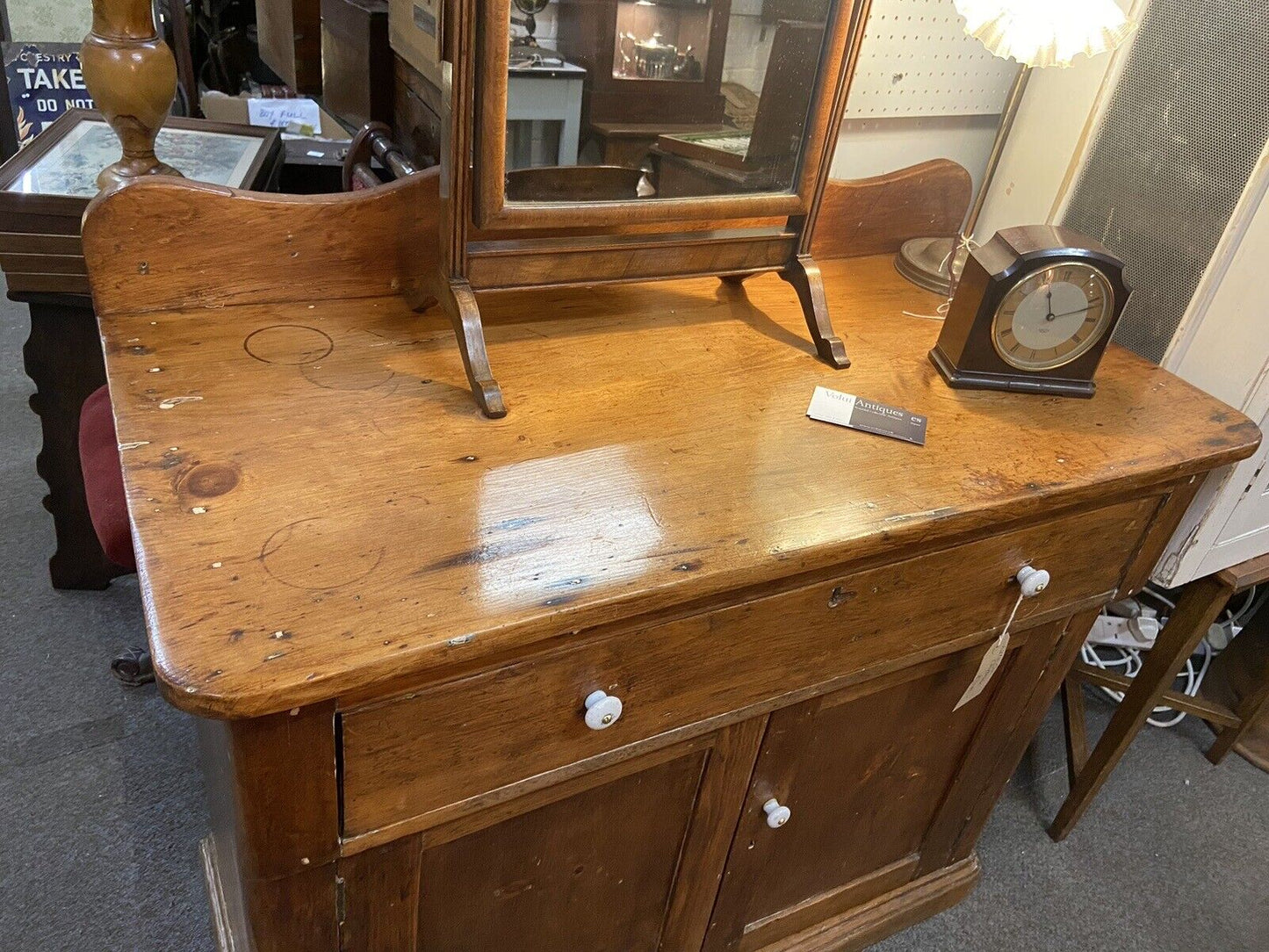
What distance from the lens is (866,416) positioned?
945 millimetres

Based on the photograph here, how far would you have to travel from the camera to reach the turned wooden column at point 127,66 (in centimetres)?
91

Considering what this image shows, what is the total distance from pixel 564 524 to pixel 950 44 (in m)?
1.00

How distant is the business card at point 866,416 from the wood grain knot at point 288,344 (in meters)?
0.47

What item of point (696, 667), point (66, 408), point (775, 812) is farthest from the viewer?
point (66, 408)

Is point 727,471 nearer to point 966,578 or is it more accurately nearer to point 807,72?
point 966,578

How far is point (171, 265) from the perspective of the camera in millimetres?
917

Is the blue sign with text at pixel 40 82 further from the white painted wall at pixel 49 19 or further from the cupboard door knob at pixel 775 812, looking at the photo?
the cupboard door knob at pixel 775 812

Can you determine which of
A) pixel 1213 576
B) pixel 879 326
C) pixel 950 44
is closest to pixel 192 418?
pixel 879 326

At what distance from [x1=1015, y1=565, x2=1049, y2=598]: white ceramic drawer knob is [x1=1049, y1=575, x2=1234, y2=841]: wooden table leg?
1.52ft

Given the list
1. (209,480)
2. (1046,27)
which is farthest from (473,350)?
(1046,27)

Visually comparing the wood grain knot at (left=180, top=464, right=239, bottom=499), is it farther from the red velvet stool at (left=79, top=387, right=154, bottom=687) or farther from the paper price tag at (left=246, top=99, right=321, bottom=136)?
the paper price tag at (left=246, top=99, right=321, bottom=136)

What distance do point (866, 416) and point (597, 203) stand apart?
326 mm

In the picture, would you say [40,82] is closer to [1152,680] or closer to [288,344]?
[288,344]

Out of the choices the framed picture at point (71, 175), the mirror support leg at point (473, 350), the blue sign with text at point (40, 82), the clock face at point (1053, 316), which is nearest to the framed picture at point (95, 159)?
the framed picture at point (71, 175)
